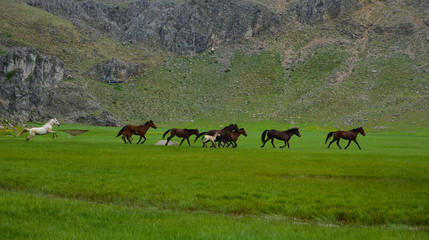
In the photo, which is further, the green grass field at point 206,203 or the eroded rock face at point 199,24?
the eroded rock face at point 199,24

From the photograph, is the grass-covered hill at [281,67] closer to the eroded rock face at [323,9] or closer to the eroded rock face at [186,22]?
the eroded rock face at [323,9]

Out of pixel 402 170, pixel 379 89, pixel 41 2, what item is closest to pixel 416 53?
pixel 379 89

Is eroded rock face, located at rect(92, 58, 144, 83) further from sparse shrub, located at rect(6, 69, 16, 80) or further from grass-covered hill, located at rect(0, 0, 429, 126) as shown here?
sparse shrub, located at rect(6, 69, 16, 80)

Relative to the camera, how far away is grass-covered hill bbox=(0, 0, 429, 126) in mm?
113688

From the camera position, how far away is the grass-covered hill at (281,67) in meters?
114

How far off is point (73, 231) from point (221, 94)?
5073 inches

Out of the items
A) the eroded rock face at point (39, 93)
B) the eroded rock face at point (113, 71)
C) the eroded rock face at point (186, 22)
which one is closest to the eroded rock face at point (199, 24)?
the eroded rock face at point (186, 22)

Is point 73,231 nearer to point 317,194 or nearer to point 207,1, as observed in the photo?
point 317,194

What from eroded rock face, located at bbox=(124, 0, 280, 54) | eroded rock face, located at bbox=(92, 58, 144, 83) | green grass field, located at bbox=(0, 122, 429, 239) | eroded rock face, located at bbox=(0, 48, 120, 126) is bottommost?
green grass field, located at bbox=(0, 122, 429, 239)

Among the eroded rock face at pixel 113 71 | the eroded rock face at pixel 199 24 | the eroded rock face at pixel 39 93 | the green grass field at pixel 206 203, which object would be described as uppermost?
the eroded rock face at pixel 199 24

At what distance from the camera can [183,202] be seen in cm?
1070

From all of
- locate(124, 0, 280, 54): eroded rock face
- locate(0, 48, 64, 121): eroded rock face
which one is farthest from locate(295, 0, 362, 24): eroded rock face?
locate(0, 48, 64, 121): eroded rock face

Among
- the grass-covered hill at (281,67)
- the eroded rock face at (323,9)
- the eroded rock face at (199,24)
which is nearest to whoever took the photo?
the grass-covered hill at (281,67)

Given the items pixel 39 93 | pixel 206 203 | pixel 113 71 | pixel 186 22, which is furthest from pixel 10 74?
pixel 206 203
